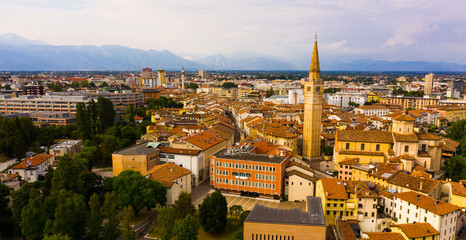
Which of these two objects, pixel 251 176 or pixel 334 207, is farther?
pixel 251 176

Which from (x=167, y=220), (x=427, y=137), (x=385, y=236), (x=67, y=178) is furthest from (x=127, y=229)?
(x=427, y=137)

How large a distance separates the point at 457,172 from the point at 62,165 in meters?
52.5

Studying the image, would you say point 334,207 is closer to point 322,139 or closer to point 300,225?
point 300,225

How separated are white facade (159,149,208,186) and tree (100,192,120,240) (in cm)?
1410

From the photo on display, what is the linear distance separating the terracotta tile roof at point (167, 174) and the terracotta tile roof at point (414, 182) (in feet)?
82.9

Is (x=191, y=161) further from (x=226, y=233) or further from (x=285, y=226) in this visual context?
(x=285, y=226)

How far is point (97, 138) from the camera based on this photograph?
59406mm

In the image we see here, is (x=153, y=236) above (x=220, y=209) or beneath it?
beneath

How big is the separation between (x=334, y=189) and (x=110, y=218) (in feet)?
75.1

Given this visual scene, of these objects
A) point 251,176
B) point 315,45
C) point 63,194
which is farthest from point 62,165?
point 315,45

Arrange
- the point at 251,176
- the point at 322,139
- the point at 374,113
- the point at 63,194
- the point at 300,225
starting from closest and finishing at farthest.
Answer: the point at 300,225 → the point at 63,194 → the point at 251,176 → the point at 322,139 → the point at 374,113

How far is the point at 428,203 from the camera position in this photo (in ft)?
102

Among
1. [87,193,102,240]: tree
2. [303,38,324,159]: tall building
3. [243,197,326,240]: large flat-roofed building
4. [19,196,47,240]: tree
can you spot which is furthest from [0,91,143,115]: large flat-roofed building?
[243,197,326,240]: large flat-roofed building

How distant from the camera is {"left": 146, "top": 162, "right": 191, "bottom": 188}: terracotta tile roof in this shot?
3829 centimetres
